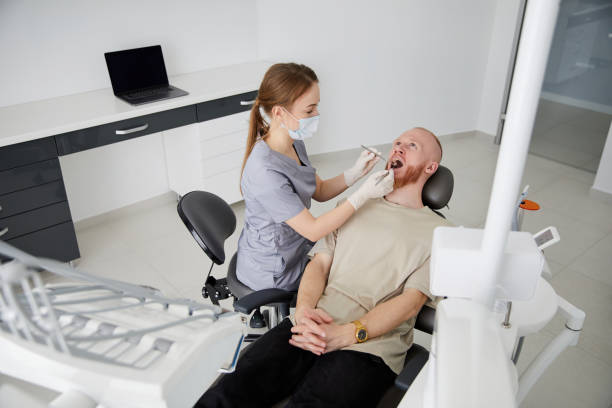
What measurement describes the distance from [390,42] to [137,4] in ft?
5.86

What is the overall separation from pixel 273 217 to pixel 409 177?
0.51 metres

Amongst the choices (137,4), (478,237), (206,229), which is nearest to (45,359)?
(478,237)

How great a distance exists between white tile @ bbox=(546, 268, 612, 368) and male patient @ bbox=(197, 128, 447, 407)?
→ 1.11 metres

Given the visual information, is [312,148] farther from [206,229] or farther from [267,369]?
[267,369]

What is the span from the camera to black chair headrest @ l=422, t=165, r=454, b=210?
1794 mm

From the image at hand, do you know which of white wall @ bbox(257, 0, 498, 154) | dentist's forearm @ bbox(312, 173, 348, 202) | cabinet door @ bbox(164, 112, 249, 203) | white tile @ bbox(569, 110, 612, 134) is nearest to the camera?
dentist's forearm @ bbox(312, 173, 348, 202)

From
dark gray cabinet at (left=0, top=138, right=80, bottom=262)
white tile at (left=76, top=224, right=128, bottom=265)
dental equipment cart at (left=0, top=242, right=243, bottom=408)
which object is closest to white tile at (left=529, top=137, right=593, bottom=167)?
white tile at (left=76, top=224, right=128, bottom=265)

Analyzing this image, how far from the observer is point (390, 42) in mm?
3752

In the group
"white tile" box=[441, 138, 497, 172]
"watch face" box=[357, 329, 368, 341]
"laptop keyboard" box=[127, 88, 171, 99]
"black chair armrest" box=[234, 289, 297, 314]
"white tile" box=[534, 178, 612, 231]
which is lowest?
"white tile" box=[534, 178, 612, 231]

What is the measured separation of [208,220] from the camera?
1.71 meters

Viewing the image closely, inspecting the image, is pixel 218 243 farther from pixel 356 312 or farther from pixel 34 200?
pixel 34 200

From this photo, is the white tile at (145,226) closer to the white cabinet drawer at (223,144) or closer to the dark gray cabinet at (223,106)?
the white cabinet drawer at (223,144)

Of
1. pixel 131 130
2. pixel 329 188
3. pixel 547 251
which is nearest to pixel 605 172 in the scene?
pixel 547 251

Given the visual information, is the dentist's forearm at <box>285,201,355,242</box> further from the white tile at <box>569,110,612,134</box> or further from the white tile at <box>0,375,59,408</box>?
the white tile at <box>569,110,612,134</box>
